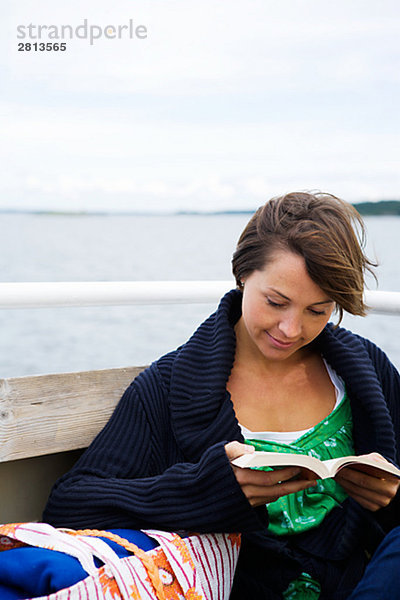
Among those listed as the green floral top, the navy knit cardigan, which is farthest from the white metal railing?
the green floral top

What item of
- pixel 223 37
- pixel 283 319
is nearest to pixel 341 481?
pixel 283 319

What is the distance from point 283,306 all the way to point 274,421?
261 mm

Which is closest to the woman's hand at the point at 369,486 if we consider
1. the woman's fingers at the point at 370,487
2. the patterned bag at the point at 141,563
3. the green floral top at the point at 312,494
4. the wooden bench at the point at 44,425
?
the woman's fingers at the point at 370,487

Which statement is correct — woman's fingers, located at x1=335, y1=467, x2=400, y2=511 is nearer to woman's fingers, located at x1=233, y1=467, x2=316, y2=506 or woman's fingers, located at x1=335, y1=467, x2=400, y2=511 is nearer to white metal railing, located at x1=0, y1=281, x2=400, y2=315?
woman's fingers, located at x1=233, y1=467, x2=316, y2=506

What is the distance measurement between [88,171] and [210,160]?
3.15 m

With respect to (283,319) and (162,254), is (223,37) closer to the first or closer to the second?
(162,254)

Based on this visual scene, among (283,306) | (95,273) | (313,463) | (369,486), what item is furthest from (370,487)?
(95,273)

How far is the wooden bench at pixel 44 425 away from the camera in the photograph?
4.47 ft

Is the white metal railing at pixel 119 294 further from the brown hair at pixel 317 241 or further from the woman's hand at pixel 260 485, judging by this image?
the woman's hand at pixel 260 485

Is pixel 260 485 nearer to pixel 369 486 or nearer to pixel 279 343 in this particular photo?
pixel 369 486

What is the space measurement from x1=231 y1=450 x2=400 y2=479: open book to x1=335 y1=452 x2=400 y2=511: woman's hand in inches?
1.8

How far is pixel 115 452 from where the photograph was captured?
4.57ft

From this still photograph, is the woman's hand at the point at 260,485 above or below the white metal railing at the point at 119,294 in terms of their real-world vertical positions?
below

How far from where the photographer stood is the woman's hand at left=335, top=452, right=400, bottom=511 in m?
1.32
